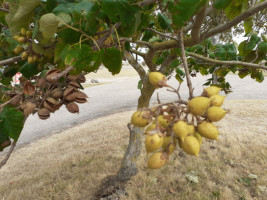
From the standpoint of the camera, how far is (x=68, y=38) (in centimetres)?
93

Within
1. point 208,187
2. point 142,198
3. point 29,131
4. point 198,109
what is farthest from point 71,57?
point 29,131

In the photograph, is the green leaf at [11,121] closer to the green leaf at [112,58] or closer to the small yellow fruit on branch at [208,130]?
the green leaf at [112,58]

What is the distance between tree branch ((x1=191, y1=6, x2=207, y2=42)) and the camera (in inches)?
43.3

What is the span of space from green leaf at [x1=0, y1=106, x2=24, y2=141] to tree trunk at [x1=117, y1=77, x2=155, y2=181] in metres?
2.05

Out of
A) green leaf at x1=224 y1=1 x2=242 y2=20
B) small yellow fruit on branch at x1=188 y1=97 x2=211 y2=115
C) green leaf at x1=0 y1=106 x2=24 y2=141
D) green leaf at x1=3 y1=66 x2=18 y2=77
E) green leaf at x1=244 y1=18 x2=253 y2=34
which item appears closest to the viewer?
small yellow fruit on branch at x1=188 y1=97 x2=211 y2=115

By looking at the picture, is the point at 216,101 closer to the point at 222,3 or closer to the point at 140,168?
the point at 222,3

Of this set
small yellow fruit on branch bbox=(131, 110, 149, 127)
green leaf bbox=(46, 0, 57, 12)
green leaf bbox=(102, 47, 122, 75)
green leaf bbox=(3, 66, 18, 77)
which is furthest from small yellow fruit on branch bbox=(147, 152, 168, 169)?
green leaf bbox=(3, 66, 18, 77)

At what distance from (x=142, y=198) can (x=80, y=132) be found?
3965 mm

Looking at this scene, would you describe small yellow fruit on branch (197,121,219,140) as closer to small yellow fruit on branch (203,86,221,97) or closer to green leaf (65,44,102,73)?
small yellow fruit on branch (203,86,221,97)

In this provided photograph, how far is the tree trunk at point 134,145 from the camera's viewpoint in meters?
2.95

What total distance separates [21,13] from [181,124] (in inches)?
30.9

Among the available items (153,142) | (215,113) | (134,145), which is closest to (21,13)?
Answer: (153,142)

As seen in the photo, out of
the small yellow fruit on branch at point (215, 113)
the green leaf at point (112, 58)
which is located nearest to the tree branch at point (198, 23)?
the green leaf at point (112, 58)

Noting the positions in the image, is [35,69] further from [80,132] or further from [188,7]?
[80,132]
